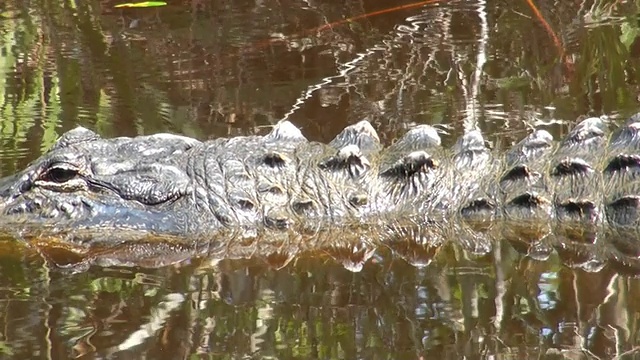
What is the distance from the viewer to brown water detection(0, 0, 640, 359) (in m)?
3.91

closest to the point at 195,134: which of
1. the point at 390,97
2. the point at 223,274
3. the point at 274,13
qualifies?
the point at 390,97

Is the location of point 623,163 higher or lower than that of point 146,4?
lower

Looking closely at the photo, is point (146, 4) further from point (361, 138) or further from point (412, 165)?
point (412, 165)

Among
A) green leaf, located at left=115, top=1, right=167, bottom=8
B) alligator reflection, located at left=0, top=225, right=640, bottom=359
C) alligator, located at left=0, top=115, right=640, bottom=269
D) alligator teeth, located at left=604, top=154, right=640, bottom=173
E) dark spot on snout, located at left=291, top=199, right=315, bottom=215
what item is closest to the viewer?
alligator reflection, located at left=0, top=225, right=640, bottom=359

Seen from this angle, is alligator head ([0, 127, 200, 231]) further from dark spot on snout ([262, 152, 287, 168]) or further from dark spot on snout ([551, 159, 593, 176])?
dark spot on snout ([551, 159, 593, 176])

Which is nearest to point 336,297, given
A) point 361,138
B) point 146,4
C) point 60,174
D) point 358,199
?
point 358,199

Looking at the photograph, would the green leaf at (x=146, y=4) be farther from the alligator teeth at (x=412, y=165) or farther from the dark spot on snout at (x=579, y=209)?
the dark spot on snout at (x=579, y=209)

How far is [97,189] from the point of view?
517 cm

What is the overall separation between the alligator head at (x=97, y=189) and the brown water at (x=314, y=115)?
253mm

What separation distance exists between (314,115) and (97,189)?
6.44 feet

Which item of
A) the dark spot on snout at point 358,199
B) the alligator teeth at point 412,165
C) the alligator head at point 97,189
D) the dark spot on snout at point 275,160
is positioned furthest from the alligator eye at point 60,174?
the alligator teeth at point 412,165

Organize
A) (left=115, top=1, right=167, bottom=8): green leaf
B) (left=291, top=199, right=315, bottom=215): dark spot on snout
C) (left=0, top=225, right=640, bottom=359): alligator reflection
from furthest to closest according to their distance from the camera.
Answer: (left=115, top=1, right=167, bottom=8): green leaf, (left=291, top=199, right=315, bottom=215): dark spot on snout, (left=0, top=225, right=640, bottom=359): alligator reflection

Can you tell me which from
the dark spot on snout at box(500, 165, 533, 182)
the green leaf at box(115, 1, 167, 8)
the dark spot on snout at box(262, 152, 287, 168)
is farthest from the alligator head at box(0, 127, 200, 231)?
the green leaf at box(115, 1, 167, 8)

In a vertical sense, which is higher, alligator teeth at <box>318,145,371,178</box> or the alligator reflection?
alligator teeth at <box>318,145,371,178</box>
